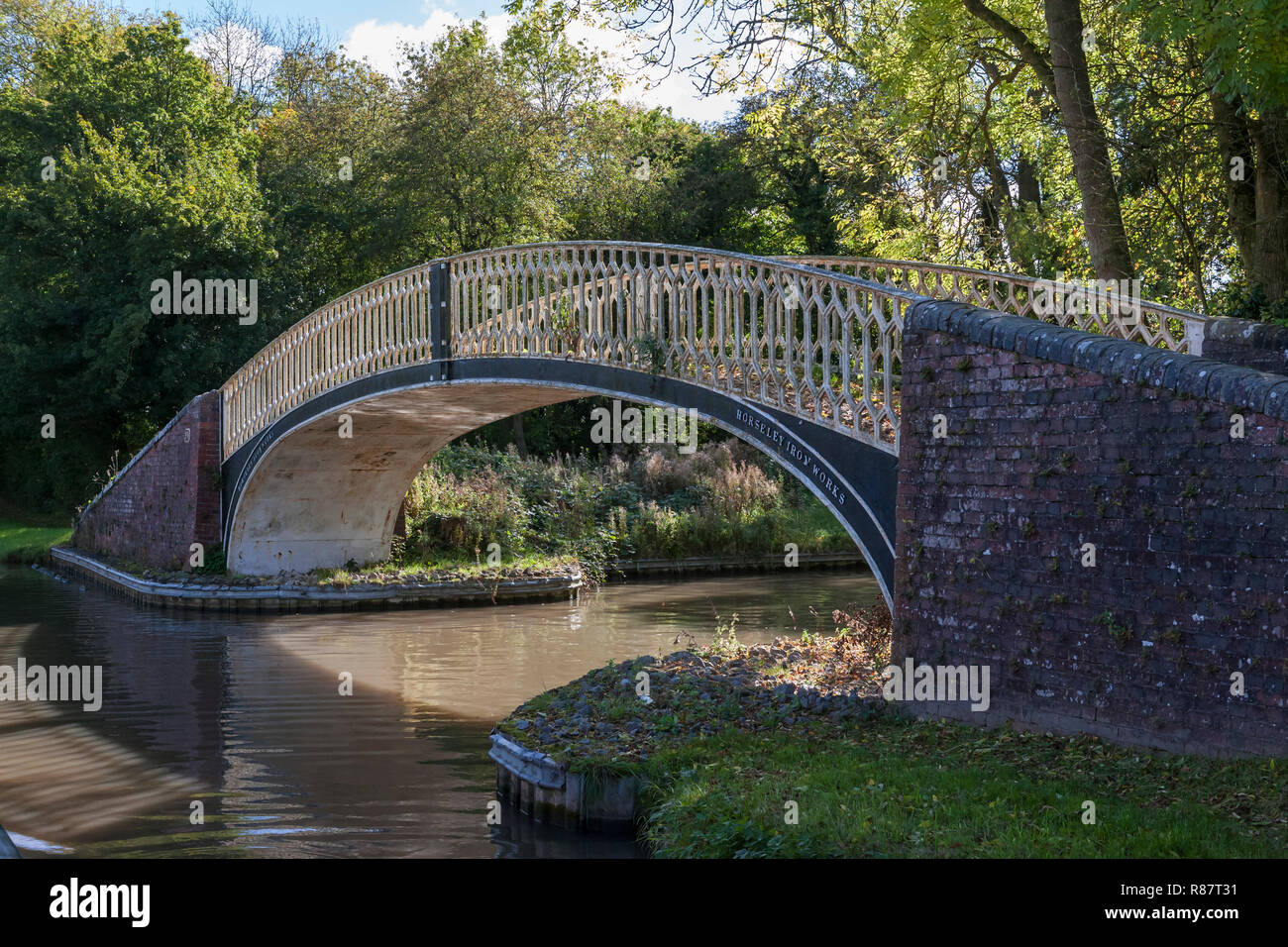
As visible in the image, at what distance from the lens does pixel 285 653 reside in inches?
591

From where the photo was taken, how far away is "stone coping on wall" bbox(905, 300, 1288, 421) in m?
6.20

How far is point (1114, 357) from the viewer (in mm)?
6938

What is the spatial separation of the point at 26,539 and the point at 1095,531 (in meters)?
28.5

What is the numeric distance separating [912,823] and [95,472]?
29.7 meters

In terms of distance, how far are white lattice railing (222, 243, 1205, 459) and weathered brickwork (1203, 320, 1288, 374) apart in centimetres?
21

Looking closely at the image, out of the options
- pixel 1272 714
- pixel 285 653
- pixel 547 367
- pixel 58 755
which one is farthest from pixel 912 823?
pixel 285 653

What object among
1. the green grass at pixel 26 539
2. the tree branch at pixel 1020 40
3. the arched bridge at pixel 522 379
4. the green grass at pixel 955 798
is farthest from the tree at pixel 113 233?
the green grass at pixel 955 798

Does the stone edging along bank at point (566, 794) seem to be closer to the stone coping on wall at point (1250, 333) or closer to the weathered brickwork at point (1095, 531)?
the weathered brickwork at point (1095, 531)

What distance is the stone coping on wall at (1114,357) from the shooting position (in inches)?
244

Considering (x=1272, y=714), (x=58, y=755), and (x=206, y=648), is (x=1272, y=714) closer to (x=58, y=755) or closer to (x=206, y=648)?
(x=58, y=755)

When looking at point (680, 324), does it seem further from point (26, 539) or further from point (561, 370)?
point (26, 539)

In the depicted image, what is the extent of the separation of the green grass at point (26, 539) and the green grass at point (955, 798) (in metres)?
24.2

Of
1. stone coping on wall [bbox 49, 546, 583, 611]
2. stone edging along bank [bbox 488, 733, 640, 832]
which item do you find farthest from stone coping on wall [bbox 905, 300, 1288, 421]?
stone coping on wall [bbox 49, 546, 583, 611]

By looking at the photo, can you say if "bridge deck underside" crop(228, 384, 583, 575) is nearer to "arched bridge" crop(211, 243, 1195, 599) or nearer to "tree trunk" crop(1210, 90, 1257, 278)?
"arched bridge" crop(211, 243, 1195, 599)
